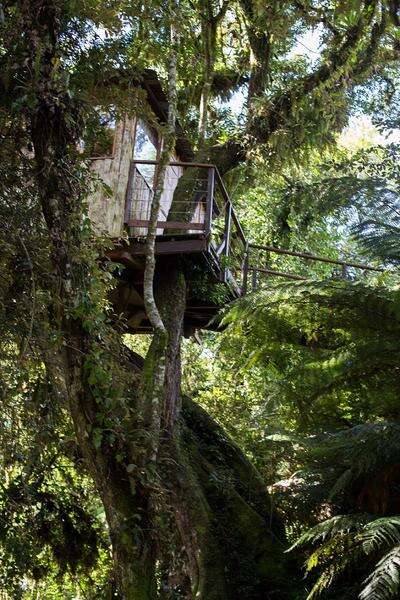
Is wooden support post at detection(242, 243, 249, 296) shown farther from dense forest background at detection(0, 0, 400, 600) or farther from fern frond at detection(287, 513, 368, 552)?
fern frond at detection(287, 513, 368, 552)

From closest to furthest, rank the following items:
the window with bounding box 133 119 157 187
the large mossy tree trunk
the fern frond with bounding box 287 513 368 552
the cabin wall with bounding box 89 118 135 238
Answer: the fern frond with bounding box 287 513 368 552
the large mossy tree trunk
the cabin wall with bounding box 89 118 135 238
the window with bounding box 133 119 157 187

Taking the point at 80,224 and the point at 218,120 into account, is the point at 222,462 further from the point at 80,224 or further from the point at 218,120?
the point at 218,120

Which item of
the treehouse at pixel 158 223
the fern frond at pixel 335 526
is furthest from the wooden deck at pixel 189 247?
the fern frond at pixel 335 526

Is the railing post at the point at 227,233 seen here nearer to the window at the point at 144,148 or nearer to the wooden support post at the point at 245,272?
the wooden support post at the point at 245,272

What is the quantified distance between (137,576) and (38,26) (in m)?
4.58

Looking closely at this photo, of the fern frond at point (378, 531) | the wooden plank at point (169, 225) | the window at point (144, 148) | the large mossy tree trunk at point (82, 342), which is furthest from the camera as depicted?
the window at point (144, 148)

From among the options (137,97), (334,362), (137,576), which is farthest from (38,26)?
(137,576)

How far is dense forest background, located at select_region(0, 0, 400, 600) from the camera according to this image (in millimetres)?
6543

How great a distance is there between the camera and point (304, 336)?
8648 mm

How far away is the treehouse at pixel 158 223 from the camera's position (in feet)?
33.9

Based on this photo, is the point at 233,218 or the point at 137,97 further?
the point at 233,218

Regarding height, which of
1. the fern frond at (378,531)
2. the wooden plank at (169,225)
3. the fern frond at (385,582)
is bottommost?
the fern frond at (385,582)

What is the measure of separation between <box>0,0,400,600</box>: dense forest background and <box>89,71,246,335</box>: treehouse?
0.66 m

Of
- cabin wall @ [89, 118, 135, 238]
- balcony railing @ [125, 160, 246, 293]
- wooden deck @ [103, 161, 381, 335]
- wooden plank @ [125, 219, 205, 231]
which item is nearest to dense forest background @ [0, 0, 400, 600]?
wooden deck @ [103, 161, 381, 335]
